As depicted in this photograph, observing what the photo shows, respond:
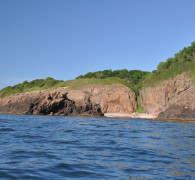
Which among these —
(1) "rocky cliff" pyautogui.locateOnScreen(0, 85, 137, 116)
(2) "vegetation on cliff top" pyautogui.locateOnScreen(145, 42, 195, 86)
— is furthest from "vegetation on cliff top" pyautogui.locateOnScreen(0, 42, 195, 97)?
(1) "rocky cliff" pyautogui.locateOnScreen(0, 85, 137, 116)

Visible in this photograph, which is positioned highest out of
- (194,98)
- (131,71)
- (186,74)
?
(131,71)

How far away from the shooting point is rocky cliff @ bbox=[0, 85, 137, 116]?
7006 centimetres

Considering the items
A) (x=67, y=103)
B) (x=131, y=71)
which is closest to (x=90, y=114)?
(x=67, y=103)

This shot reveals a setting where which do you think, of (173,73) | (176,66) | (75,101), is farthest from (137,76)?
(173,73)

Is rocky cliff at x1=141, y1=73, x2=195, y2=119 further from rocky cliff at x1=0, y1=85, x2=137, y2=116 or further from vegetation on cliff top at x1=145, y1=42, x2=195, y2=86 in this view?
rocky cliff at x1=0, y1=85, x2=137, y2=116

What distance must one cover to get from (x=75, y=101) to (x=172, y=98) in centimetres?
3072

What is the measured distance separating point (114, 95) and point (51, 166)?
3120 inches

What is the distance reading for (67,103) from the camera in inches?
2886

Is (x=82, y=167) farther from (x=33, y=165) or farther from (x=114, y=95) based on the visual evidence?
(x=114, y=95)

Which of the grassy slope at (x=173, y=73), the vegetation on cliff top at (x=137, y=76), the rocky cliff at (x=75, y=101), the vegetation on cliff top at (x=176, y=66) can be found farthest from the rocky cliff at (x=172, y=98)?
the rocky cliff at (x=75, y=101)

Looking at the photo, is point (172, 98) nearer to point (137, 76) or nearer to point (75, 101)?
point (75, 101)

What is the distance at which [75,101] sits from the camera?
81.1 metres

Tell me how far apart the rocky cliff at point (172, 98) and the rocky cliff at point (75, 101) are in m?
8.26

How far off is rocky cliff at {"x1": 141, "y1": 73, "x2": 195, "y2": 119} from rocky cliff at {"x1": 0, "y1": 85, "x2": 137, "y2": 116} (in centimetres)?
826
